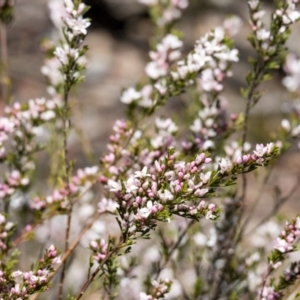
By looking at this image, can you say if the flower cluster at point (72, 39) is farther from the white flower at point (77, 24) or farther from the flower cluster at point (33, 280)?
the flower cluster at point (33, 280)

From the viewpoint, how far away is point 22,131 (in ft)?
9.04

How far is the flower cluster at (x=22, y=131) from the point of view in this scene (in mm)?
2572

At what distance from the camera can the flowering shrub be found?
6.00ft

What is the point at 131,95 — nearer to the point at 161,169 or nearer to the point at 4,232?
the point at 4,232

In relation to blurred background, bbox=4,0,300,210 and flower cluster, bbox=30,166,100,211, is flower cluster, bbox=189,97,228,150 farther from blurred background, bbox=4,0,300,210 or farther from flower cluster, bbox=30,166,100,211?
blurred background, bbox=4,0,300,210

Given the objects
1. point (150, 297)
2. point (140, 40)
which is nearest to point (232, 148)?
point (150, 297)

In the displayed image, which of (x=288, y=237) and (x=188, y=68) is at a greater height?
(x=188, y=68)

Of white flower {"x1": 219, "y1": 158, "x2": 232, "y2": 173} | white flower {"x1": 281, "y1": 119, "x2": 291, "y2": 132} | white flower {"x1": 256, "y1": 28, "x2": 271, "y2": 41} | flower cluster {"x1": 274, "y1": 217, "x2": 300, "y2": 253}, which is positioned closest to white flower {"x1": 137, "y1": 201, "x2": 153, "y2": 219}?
white flower {"x1": 219, "y1": 158, "x2": 232, "y2": 173}

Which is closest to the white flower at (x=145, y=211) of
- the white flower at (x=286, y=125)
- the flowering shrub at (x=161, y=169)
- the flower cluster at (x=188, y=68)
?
the flowering shrub at (x=161, y=169)

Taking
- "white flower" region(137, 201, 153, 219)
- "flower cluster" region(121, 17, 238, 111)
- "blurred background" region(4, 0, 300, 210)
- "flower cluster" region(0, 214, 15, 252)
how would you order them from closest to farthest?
"white flower" region(137, 201, 153, 219) → "flower cluster" region(0, 214, 15, 252) → "flower cluster" region(121, 17, 238, 111) → "blurred background" region(4, 0, 300, 210)

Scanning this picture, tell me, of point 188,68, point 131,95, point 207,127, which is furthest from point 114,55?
point 188,68

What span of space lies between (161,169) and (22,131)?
1.07 m

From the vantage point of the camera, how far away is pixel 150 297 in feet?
6.77

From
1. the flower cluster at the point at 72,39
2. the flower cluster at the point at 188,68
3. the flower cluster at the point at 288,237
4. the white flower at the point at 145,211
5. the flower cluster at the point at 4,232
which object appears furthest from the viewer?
the flower cluster at the point at 188,68
